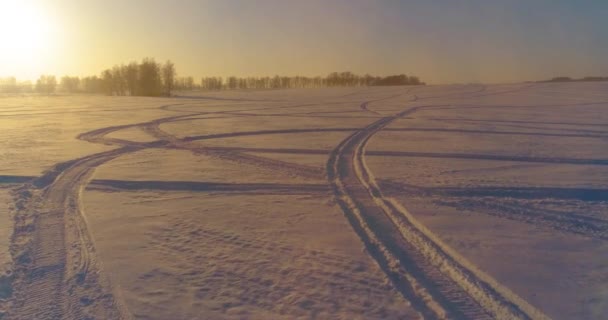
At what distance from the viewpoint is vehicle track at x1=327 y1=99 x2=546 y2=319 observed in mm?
4141

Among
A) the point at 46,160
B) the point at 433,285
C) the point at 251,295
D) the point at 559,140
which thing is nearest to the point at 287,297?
the point at 251,295

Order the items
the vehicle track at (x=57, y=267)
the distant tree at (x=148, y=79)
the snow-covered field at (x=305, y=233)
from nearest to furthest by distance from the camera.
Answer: the vehicle track at (x=57, y=267), the snow-covered field at (x=305, y=233), the distant tree at (x=148, y=79)

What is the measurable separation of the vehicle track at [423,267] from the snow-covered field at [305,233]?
0.8 inches

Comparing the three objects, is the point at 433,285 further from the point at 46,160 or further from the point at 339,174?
the point at 46,160

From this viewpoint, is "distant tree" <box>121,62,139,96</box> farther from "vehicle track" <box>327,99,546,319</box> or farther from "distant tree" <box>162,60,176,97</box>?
"vehicle track" <box>327,99,546,319</box>

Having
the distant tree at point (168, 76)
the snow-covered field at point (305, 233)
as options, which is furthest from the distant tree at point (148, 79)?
the snow-covered field at point (305, 233)

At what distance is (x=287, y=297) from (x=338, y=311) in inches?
22.0

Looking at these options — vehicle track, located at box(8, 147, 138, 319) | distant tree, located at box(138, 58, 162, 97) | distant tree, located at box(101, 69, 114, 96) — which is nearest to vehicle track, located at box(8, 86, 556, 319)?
vehicle track, located at box(8, 147, 138, 319)

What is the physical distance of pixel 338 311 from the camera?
411 cm

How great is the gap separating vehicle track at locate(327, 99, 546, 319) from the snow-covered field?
0.07 ft

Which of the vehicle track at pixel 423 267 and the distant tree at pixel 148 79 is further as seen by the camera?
the distant tree at pixel 148 79

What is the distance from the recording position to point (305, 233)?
6.28 m

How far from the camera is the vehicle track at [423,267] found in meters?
4.14

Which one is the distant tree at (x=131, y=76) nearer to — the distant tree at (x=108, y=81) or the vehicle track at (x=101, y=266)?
the distant tree at (x=108, y=81)
